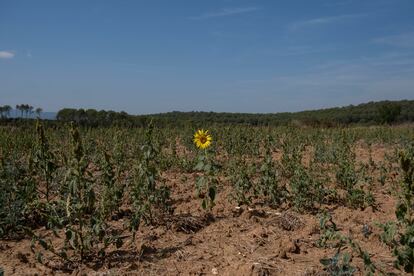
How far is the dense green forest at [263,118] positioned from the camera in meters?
23.5

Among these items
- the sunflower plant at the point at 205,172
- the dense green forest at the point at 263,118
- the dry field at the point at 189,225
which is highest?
the dense green forest at the point at 263,118

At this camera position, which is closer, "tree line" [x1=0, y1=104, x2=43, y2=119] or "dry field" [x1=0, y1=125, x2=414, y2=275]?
"dry field" [x1=0, y1=125, x2=414, y2=275]

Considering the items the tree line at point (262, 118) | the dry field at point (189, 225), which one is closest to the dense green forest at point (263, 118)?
the tree line at point (262, 118)

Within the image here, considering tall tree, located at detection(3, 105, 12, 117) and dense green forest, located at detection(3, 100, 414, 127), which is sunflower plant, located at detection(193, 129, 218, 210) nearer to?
dense green forest, located at detection(3, 100, 414, 127)

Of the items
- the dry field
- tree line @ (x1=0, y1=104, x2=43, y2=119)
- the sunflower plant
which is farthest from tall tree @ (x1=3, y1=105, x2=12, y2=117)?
the sunflower plant

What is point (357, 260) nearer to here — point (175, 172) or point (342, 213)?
point (342, 213)

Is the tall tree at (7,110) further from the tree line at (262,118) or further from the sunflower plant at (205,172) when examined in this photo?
the sunflower plant at (205,172)

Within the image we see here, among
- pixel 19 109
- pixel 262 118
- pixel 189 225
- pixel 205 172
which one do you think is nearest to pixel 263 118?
pixel 262 118

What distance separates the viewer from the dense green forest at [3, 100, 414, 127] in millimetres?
23484

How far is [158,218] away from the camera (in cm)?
448

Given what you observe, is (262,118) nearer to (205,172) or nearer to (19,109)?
(19,109)

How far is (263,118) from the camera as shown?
4453 cm

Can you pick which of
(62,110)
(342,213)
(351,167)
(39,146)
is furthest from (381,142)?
(62,110)

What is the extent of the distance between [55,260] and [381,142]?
1391 centimetres
